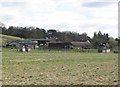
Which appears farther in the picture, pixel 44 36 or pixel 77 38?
pixel 44 36

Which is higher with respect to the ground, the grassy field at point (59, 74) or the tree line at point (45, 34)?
the tree line at point (45, 34)

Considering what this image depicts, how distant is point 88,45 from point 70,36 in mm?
32488

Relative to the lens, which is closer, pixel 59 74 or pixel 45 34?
pixel 59 74

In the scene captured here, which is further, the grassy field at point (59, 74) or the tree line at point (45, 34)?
the tree line at point (45, 34)

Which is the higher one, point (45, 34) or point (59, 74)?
point (45, 34)

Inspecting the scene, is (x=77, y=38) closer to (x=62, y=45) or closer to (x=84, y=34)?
(x=84, y=34)

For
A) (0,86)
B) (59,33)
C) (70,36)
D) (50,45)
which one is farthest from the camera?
(59,33)

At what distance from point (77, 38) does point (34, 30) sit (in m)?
21.9

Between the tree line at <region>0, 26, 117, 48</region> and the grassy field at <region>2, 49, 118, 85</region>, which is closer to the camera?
the grassy field at <region>2, 49, 118, 85</region>

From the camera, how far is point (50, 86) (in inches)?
455

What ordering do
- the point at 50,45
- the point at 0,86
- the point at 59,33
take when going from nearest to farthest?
the point at 0,86
the point at 50,45
the point at 59,33

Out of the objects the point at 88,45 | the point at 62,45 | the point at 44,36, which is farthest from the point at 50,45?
the point at 44,36

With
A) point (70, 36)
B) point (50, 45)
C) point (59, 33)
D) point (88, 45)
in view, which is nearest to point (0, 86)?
point (50, 45)

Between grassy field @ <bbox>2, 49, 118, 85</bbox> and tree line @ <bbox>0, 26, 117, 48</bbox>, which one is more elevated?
tree line @ <bbox>0, 26, 117, 48</bbox>
